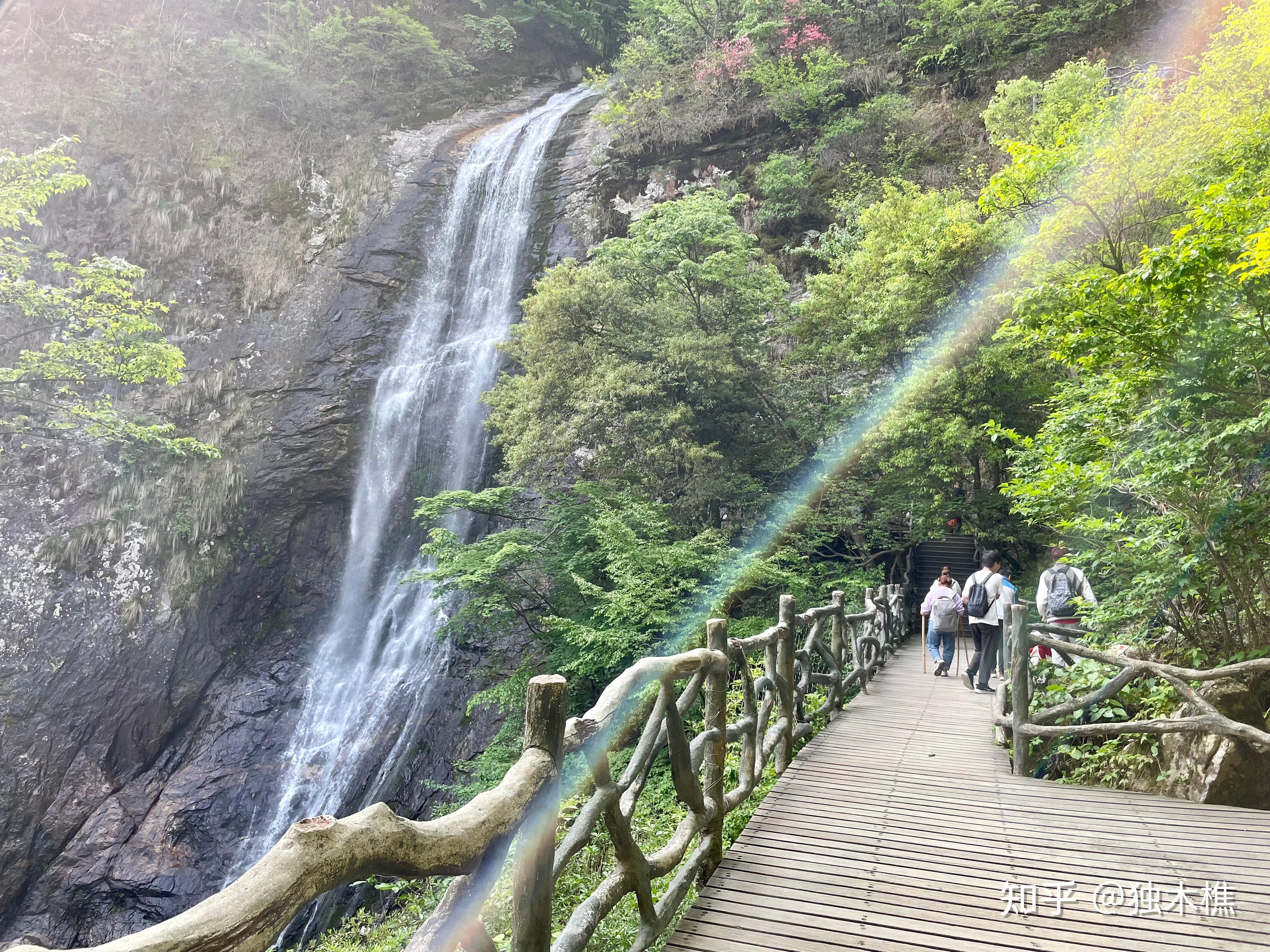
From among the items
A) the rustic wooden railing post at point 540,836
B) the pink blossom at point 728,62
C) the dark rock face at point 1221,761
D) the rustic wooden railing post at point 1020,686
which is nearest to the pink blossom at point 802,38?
the pink blossom at point 728,62

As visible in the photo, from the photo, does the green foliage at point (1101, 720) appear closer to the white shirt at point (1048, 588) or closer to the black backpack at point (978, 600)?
the white shirt at point (1048, 588)

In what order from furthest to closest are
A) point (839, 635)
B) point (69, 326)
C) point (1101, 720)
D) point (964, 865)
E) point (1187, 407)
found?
point (69, 326), point (839, 635), point (1101, 720), point (1187, 407), point (964, 865)

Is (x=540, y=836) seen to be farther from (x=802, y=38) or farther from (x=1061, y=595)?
(x=802, y=38)

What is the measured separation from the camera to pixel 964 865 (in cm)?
380

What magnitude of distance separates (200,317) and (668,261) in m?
14.2

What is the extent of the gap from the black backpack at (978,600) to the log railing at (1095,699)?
5.63 feet

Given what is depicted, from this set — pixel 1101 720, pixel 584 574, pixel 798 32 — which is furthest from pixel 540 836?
pixel 798 32

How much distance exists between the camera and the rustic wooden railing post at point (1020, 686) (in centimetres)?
560

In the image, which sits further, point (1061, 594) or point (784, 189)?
point (784, 189)

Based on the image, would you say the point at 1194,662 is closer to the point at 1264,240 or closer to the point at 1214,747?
the point at 1214,747

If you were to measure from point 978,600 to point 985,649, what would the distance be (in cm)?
85

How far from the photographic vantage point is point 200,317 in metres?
19.8

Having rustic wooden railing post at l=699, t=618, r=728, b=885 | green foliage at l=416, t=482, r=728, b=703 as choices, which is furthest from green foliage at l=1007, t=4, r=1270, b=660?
green foliage at l=416, t=482, r=728, b=703

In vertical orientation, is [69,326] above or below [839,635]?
above
